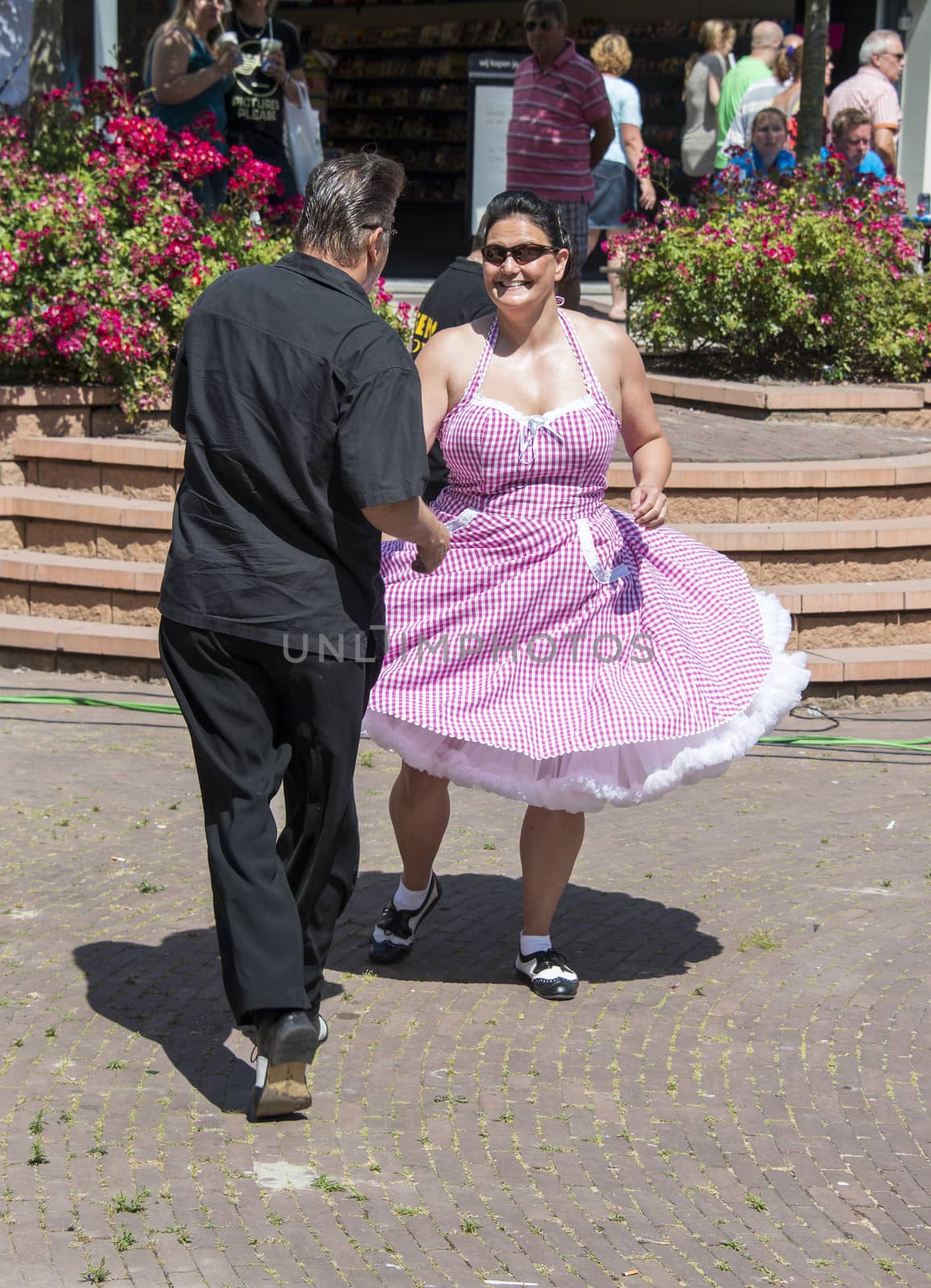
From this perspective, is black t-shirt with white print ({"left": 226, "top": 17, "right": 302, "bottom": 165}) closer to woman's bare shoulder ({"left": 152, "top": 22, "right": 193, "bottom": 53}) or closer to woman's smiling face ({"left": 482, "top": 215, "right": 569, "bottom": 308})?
woman's bare shoulder ({"left": 152, "top": 22, "right": 193, "bottom": 53})

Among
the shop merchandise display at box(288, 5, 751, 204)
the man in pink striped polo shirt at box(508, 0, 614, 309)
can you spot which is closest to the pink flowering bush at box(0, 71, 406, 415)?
the man in pink striped polo shirt at box(508, 0, 614, 309)

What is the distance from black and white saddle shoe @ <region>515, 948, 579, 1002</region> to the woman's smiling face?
1.77 m

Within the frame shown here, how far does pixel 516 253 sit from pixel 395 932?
1.93m

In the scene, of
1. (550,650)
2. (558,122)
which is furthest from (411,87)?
(550,650)

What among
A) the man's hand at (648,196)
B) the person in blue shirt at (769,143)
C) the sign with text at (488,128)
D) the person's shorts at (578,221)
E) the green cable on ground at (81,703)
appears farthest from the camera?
the sign with text at (488,128)

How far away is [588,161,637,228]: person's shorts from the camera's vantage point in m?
13.4

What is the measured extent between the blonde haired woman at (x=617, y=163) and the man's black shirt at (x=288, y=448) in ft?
30.6

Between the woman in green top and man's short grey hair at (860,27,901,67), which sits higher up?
man's short grey hair at (860,27,901,67)

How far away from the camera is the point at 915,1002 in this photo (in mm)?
5020

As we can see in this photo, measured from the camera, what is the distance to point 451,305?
5629 mm

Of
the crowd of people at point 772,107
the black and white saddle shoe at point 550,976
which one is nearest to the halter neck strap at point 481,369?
the black and white saddle shoe at point 550,976

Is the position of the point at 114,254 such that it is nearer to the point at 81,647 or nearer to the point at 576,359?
the point at 81,647

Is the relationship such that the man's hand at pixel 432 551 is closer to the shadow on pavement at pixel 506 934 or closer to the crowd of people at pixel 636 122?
the shadow on pavement at pixel 506 934

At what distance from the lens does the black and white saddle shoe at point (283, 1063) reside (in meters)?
4.09
